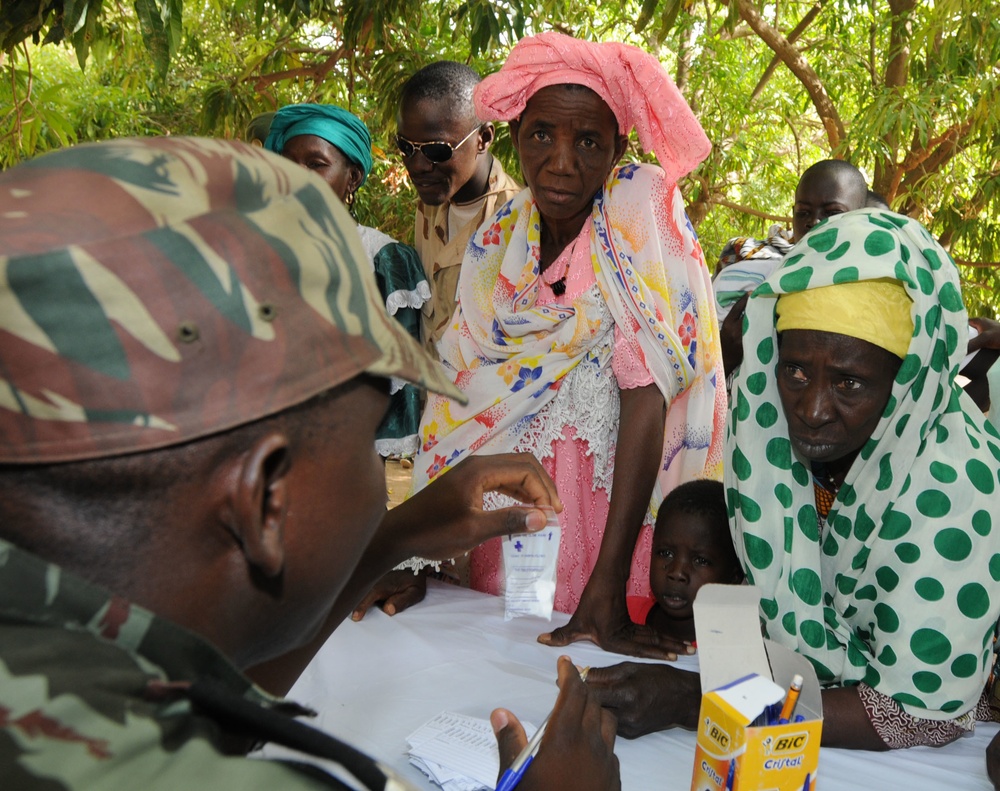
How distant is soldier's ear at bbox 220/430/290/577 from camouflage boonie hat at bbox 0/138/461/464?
4 centimetres

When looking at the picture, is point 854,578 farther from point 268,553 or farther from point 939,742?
point 268,553

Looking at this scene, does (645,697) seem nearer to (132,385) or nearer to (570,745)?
(570,745)

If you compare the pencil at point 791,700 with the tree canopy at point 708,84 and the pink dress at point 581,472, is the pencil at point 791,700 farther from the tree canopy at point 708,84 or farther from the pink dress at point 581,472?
the tree canopy at point 708,84

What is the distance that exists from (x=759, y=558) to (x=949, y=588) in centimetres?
36

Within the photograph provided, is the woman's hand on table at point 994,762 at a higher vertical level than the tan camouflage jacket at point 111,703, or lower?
lower

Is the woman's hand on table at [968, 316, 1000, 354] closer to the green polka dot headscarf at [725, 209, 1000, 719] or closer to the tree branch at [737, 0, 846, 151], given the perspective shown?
the green polka dot headscarf at [725, 209, 1000, 719]

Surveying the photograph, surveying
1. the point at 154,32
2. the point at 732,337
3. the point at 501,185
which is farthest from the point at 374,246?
the point at 732,337

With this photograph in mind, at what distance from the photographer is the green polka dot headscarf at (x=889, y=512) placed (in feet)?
5.31

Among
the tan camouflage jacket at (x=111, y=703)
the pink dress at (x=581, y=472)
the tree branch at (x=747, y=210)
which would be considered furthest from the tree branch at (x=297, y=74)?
the tan camouflage jacket at (x=111, y=703)

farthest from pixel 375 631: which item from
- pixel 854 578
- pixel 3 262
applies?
pixel 3 262

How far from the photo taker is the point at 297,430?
2.73 ft

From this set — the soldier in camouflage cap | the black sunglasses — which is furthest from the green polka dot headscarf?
the black sunglasses

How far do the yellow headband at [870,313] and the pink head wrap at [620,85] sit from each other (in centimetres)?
86

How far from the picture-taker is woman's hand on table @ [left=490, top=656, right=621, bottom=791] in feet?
3.72
